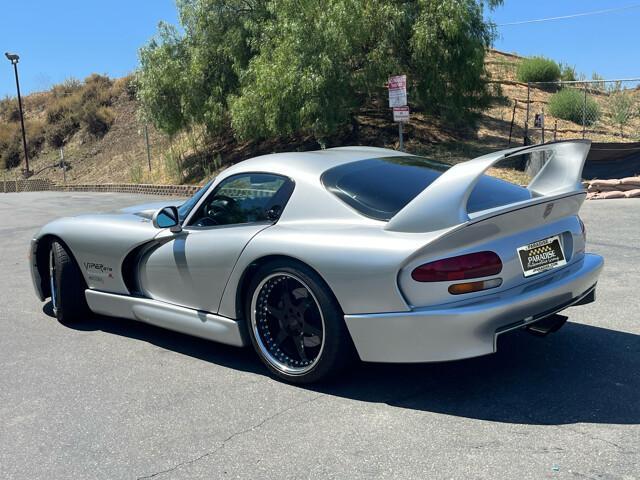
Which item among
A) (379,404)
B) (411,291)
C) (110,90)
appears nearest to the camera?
(411,291)

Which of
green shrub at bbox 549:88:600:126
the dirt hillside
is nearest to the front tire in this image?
the dirt hillside

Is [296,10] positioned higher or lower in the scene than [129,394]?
higher

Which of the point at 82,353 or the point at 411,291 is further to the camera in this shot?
the point at 82,353

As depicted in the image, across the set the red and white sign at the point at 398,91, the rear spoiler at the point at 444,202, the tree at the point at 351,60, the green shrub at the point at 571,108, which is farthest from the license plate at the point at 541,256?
the green shrub at the point at 571,108

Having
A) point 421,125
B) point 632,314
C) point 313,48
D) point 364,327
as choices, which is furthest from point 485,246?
point 421,125

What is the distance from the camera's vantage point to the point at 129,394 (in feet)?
12.6

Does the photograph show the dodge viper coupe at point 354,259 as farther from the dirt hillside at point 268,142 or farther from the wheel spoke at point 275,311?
the dirt hillside at point 268,142

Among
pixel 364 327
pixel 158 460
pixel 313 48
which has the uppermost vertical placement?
pixel 313 48

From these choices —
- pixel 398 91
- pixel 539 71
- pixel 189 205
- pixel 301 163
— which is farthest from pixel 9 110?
pixel 301 163

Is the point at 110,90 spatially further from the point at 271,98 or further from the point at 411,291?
the point at 411,291

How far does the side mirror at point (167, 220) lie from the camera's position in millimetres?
4371

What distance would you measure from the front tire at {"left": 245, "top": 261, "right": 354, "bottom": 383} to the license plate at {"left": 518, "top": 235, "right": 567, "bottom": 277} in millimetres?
1049

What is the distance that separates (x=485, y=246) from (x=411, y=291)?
1.50 ft

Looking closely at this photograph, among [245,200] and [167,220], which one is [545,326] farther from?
[167,220]
